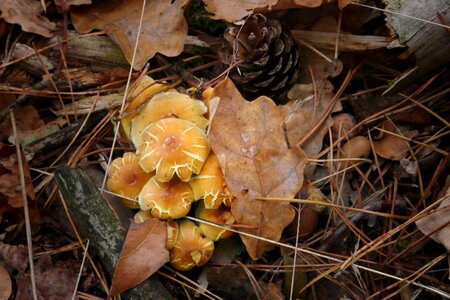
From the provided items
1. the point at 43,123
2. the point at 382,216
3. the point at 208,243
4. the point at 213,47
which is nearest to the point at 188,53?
the point at 213,47

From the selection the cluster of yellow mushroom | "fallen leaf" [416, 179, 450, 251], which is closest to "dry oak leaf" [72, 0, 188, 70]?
the cluster of yellow mushroom

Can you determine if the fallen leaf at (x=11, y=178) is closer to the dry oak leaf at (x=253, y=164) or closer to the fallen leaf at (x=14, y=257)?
the fallen leaf at (x=14, y=257)

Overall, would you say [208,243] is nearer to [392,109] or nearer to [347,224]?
[347,224]

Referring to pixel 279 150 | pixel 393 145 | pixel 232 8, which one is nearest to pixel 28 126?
pixel 232 8

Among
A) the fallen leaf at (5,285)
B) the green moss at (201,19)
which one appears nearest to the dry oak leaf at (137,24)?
the green moss at (201,19)

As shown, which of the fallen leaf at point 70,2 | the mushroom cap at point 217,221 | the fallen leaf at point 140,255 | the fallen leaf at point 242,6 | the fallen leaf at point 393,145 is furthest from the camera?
the fallen leaf at point 70,2

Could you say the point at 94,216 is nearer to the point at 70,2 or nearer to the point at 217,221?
the point at 217,221
